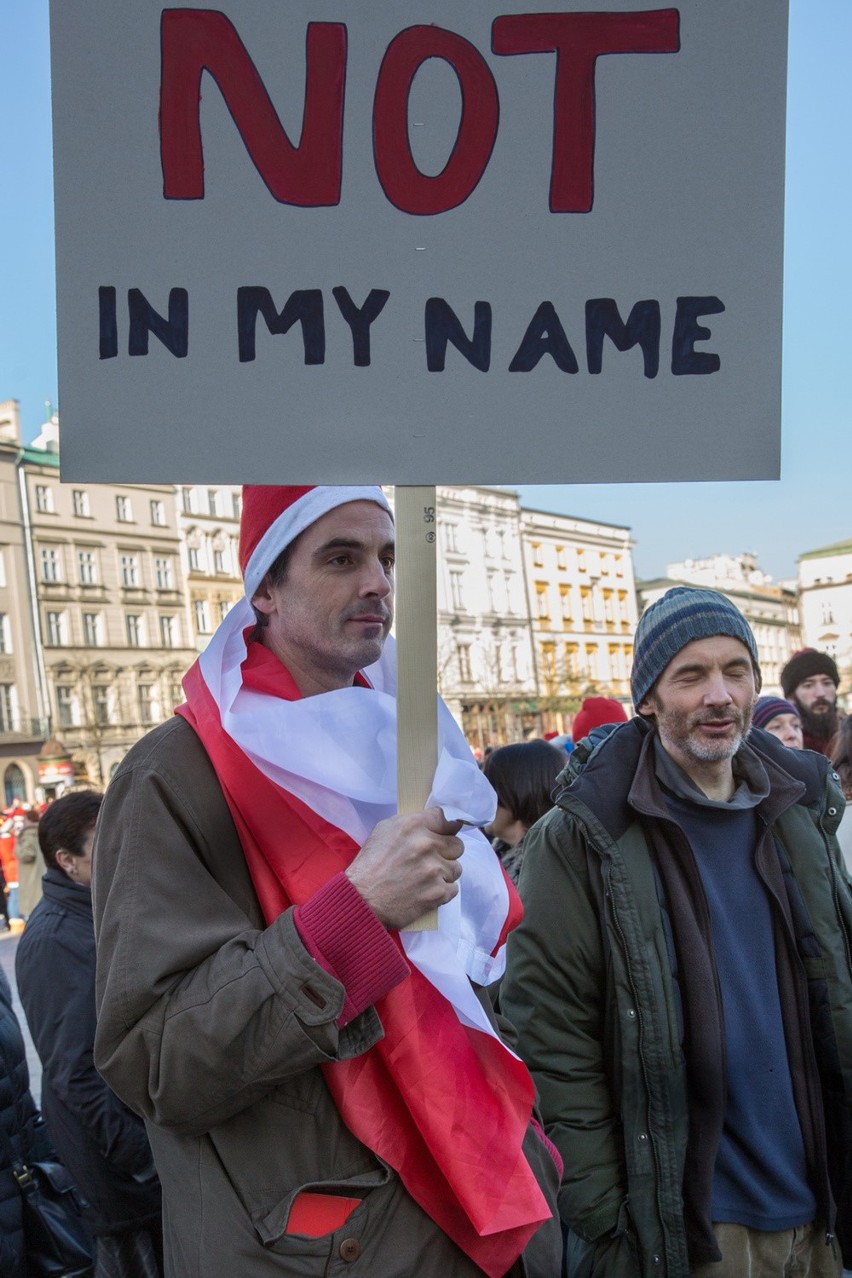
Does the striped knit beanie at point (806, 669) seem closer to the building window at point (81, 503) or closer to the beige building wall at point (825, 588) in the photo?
the building window at point (81, 503)

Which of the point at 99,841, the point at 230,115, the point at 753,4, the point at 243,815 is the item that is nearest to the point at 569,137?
the point at 753,4

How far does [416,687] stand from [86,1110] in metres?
2.06

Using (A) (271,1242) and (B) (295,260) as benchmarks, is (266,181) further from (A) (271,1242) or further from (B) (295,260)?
(A) (271,1242)

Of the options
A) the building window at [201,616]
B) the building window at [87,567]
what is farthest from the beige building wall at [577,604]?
the building window at [87,567]

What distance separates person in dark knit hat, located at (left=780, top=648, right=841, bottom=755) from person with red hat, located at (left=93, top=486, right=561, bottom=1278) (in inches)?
171

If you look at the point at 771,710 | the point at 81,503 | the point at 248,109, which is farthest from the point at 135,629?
the point at 248,109

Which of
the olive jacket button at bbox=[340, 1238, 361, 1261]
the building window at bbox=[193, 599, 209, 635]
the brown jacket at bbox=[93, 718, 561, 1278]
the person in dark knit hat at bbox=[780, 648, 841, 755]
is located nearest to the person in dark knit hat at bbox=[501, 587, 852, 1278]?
the brown jacket at bbox=[93, 718, 561, 1278]

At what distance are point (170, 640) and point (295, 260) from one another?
46.4 meters

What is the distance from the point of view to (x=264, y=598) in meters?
1.79

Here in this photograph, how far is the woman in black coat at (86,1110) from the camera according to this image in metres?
3.00

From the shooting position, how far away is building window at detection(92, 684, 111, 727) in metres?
43.0

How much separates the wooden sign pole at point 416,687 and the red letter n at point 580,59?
1.56 ft

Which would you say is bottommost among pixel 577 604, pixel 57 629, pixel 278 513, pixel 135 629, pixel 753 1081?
pixel 577 604

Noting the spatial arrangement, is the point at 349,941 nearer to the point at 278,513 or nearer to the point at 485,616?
the point at 278,513
